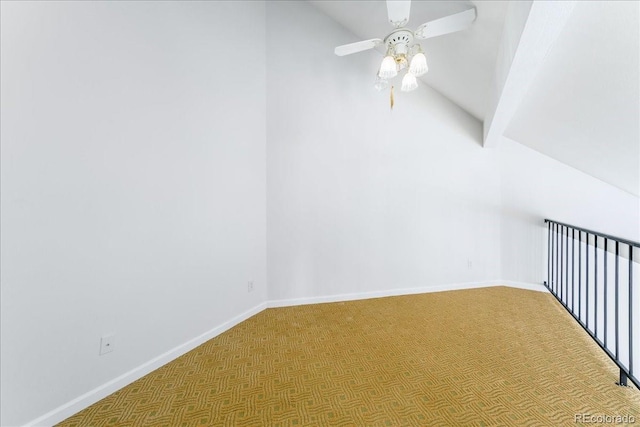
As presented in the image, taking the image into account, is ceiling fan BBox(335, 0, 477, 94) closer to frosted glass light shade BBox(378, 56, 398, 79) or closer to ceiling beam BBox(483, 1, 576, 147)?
frosted glass light shade BBox(378, 56, 398, 79)

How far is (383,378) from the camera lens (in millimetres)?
1790

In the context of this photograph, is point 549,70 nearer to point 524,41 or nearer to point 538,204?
point 524,41

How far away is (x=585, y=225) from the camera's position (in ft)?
10.5

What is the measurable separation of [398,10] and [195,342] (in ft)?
9.59

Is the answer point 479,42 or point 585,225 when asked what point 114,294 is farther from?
point 585,225

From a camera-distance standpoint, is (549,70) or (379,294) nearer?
(549,70)

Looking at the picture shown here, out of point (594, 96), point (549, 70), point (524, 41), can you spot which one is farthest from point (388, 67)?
point (594, 96)

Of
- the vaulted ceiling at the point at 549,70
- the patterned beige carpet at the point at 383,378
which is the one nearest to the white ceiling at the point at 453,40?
the vaulted ceiling at the point at 549,70

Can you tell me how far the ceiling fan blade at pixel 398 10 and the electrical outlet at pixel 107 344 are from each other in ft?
9.05

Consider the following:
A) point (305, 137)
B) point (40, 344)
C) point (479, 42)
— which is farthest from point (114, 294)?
point (479, 42)

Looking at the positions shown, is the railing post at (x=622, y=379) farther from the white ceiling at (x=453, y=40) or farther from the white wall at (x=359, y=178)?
the white ceiling at (x=453, y=40)

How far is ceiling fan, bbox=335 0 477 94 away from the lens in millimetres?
1764

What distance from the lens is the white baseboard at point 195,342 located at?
1.46 meters

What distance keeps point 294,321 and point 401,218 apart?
6.07ft
